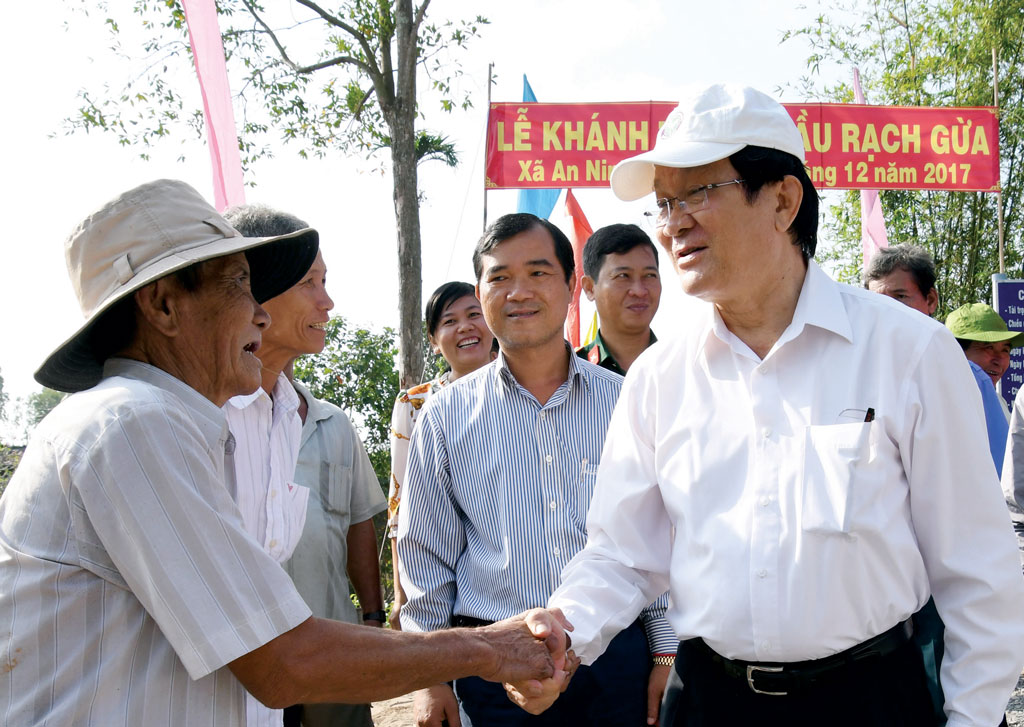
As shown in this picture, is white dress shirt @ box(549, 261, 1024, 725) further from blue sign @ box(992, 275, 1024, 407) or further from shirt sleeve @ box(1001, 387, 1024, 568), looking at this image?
blue sign @ box(992, 275, 1024, 407)

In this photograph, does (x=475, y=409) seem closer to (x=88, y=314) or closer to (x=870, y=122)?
(x=88, y=314)

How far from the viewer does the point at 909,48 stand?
13.6 meters

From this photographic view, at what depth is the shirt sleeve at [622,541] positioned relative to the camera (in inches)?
92.2

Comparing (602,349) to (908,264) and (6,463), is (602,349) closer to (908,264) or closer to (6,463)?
(908,264)

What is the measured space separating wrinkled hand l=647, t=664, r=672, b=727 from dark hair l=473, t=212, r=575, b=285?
1331 mm

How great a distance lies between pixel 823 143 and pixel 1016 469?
4.72 meters

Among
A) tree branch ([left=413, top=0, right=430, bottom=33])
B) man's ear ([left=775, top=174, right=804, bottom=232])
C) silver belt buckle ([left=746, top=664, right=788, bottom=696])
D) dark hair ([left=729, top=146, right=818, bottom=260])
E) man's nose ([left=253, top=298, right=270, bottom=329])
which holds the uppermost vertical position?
tree branch ([left=413, top=0, right=430, bottom=33])

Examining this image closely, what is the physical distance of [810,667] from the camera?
1.96 m

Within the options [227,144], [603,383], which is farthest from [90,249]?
[227,144]

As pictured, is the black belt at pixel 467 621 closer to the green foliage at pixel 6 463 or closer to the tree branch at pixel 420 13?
the green foliage at pixel 6 463

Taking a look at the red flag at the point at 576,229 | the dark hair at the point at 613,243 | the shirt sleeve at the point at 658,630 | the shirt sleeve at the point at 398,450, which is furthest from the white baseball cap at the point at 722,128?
the red flag at the point at 576,229

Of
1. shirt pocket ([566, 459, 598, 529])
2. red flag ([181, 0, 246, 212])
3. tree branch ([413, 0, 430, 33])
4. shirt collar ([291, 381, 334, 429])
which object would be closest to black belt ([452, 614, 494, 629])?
shirt pocket ([566, 459, 598, 529])

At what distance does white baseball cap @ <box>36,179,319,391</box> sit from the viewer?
1779mm

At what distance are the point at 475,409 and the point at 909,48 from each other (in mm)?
13268
